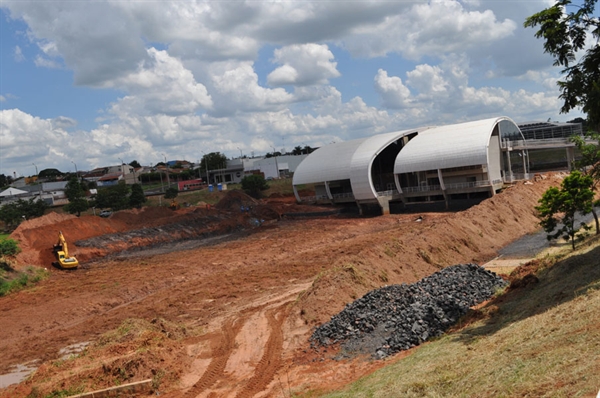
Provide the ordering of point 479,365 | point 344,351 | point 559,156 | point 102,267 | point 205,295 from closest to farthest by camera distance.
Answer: point 479,365 < point 344,351 < point 205,295 < point 102,267 < point 559,156

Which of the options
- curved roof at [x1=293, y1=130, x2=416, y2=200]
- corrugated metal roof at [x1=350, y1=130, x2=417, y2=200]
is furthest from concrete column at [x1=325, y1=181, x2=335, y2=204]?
corrugated metal roof at [x1=350, y1=130, x2=417, y2=200]

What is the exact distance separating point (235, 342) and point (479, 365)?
963 centimetres

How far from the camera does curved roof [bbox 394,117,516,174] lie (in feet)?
166

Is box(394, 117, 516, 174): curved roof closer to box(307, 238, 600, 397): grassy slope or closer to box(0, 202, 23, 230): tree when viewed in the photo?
box(307, 238, 600, 397): grassy slope

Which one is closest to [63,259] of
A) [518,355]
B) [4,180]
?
[518,355]

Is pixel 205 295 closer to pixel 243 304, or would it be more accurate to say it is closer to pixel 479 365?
pixel 243 304

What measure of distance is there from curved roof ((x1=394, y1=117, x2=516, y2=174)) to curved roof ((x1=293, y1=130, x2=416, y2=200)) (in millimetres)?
2946

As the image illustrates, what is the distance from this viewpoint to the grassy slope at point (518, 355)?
26.6 ft

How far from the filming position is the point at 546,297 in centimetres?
1400

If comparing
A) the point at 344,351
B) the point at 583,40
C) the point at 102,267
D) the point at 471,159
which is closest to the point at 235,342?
the point at 344,351

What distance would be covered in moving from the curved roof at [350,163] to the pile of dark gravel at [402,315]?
1462 inches

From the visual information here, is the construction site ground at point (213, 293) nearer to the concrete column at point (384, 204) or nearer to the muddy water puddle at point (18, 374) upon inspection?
the muddy water puddle at point (18, 374)

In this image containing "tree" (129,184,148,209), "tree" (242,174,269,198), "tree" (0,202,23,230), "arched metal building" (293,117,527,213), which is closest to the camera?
"arched metal building" (293,117,527,213)

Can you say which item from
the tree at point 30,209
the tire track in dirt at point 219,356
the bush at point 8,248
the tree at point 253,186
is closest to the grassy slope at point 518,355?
A: the tire track in dirt at point 219,356
